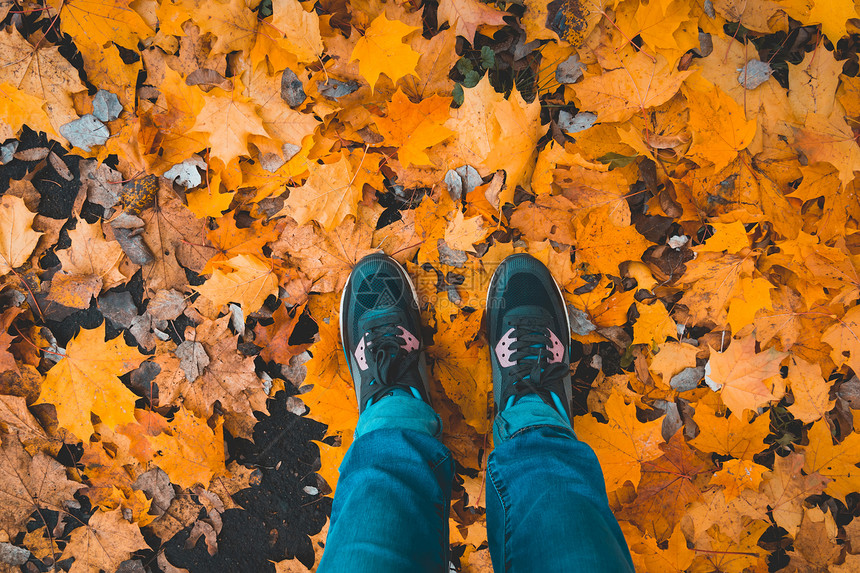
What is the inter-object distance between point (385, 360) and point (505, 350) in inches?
16.6

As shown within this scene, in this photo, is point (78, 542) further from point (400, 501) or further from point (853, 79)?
point (853, 79)

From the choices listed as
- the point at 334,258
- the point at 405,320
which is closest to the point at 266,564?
the point at 405,320

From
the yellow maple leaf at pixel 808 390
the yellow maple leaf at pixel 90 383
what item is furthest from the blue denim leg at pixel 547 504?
the yellow maple leaf at pixel 90 383

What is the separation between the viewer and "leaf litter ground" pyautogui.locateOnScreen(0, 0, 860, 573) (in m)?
1.36

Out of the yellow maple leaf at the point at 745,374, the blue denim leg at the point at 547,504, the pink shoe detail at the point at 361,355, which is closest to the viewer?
the blue denim leg at the point at 547,504

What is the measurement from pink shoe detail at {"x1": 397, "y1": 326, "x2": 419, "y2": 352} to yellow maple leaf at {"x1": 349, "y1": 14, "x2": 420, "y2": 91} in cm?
84

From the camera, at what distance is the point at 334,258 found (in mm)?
1533

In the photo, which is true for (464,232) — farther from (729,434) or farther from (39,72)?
(39,72)

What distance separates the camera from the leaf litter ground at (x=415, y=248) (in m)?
1.36

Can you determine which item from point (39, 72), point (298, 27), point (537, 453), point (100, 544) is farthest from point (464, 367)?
point (39, 72)

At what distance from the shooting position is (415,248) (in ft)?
5.07

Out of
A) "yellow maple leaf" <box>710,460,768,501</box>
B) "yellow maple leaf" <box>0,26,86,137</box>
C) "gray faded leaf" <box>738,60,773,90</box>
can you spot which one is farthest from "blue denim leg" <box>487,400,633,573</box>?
"yellow maple leaf" <box>0,26,86,137</box>

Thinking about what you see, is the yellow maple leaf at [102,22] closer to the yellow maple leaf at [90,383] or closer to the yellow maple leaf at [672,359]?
the yellow maple leaf at [90,383]

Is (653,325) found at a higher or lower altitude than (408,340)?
higher
